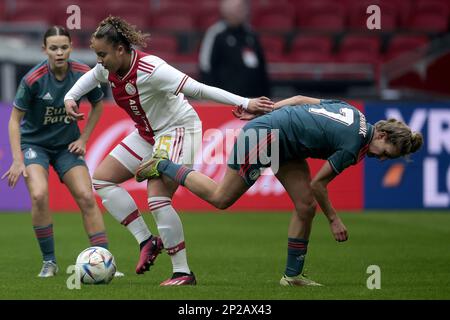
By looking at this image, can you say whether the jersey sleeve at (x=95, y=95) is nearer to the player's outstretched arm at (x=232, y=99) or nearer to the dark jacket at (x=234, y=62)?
the player's outstretched arm at (x=232, y=99)

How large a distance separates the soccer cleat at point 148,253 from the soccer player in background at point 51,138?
0.75m

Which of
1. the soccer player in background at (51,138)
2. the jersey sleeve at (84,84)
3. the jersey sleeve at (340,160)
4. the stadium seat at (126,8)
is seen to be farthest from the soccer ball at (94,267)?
the stadium seat at (126,8)

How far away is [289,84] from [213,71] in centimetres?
285

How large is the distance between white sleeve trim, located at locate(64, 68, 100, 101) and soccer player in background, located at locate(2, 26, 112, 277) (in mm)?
359

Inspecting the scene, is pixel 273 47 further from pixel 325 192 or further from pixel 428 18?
pixel 325 192

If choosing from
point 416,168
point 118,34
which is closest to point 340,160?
point 118,34

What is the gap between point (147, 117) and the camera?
26.3 feet

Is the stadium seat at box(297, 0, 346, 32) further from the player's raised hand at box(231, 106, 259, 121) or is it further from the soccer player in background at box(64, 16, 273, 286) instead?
the player's raised hand at box(231, 106, 259, 121)

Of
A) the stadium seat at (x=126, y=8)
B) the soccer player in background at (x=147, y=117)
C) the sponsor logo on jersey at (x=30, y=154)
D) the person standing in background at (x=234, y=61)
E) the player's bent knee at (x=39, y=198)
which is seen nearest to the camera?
the soccer player in background at (x=147, y=117)

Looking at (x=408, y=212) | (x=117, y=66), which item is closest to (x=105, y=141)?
(x=408, y=212)

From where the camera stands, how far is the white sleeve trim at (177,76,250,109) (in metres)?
7.55

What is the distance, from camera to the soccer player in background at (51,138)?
8.52 meters

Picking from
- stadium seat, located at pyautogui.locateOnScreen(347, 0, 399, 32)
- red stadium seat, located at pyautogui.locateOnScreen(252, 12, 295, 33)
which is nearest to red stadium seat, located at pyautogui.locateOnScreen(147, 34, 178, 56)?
red stadium seat, located at pyautogui.locateOnScreen(252, 12, 295, 33)

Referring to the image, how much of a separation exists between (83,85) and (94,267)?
1.45m
